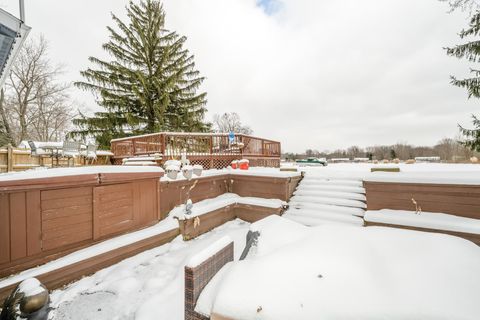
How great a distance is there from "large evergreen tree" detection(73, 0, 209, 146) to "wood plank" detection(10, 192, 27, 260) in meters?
10.7

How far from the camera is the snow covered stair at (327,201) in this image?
16.6ft

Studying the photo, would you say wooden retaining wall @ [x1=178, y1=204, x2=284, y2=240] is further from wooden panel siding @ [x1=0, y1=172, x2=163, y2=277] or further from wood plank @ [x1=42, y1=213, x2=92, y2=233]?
wood plank @ [x1=42, y1=213, x2=92, y2=233]

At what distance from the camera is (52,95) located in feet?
54.7

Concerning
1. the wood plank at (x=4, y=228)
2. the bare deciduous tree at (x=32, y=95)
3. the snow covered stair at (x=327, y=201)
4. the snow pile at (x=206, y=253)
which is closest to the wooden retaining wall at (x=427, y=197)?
the snow covered stair at (x=327, y=201)

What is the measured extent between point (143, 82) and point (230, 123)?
34661mm

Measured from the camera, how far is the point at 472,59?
666 cm

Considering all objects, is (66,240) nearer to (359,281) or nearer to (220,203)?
(220,203)

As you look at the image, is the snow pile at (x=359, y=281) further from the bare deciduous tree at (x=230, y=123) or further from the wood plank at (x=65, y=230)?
the bare deciduous tree at (x=230, y=123)

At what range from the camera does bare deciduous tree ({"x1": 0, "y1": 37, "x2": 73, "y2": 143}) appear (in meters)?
15.2

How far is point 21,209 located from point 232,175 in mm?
5137

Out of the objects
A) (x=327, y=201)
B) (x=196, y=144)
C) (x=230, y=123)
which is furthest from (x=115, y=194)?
(x=230, y=123)

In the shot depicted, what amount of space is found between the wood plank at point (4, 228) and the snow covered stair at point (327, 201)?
5.43 metres

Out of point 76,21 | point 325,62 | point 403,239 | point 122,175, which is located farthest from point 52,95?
point 403,239

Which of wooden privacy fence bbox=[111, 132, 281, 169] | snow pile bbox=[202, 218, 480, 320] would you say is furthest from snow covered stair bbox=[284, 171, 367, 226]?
wooden privacy fence bbox=[111, 132, 281, 169]
